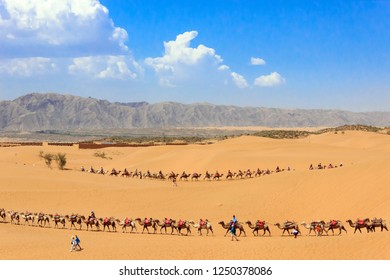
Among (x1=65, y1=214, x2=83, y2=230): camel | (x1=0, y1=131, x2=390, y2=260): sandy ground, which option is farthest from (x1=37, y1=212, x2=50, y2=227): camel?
(x1=65, y1=214, x2=83, y2=230): camel

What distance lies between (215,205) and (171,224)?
28.4 ft

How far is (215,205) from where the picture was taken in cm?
3422

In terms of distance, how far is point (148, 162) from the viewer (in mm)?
67500

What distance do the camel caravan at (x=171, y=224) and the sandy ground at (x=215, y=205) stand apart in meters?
0.51

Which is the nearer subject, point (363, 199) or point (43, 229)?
point (43, 229)

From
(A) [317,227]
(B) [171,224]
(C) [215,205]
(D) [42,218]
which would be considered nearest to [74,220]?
(D) [42,218]

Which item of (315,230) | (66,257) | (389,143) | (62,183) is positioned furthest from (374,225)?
(389,143)

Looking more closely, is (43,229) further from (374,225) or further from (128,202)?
(374,225)

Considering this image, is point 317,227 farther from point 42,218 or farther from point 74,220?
point 42,218

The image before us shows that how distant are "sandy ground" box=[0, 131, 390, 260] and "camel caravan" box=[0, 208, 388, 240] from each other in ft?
1.67

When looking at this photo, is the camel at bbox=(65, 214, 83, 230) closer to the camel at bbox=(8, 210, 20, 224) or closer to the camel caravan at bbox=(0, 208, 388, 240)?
the camel caravan at bbox=(0, 208, 388, 240)

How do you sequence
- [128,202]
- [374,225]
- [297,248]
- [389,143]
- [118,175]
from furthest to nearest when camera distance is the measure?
1. [389,143]
2. [118,175]
3. [128,202]
4. [374,225]
5. [297,248]
